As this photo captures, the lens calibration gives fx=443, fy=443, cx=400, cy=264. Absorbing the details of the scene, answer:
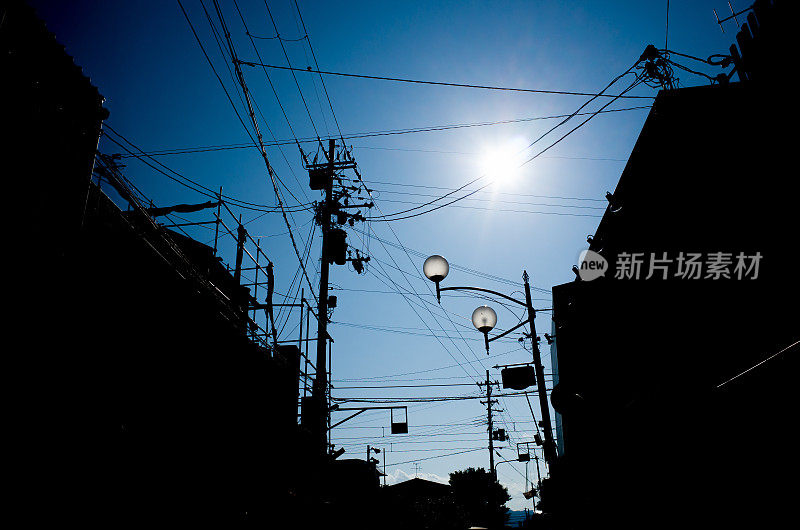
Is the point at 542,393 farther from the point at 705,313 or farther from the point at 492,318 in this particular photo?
the point at 705,313

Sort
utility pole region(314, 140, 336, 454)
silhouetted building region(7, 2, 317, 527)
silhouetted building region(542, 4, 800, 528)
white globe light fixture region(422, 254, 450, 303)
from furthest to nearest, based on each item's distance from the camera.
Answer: utility pole region(314, 140, 336, 454), white globe light fixture region(422, 254, 450, 303), silhouetted building region(542, 4, 800, 528), silhouetted building region(7, 2, 317, 527)

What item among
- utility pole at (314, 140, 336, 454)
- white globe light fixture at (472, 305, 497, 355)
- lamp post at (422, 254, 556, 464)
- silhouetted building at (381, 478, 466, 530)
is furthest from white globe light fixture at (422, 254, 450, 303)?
silhouetted building at (381, 478, 466, 530)

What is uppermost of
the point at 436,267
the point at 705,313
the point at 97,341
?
the point at 436,267

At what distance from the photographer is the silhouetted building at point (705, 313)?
7703 millimetres

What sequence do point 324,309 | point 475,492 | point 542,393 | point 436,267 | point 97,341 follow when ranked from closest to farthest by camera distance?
point 97,341 → point 436,267 → point 542,393 → point 324,309 → point 475,492

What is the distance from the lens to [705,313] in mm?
10398

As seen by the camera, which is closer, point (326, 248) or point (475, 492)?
point (326, 248)

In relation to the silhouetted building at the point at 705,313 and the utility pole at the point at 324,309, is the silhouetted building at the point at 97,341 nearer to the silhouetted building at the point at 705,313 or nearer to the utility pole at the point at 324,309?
the utility pole at the point at 324,309

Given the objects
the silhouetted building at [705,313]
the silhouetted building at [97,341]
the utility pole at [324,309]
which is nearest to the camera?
the silhouetted building at [97,341]

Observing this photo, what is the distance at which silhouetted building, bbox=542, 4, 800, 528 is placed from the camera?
25.3 ft

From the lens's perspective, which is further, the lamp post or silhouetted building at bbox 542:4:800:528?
the lamp post

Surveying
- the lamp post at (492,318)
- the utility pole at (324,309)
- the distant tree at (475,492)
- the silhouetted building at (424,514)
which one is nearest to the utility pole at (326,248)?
the utility pole at (324,309)

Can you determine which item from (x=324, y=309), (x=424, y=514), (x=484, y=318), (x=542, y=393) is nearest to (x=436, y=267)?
(x=484, y=318)

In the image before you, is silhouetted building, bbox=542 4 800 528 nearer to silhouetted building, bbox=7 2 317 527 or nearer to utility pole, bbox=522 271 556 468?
utility pole, bbox=522 271 556 468
